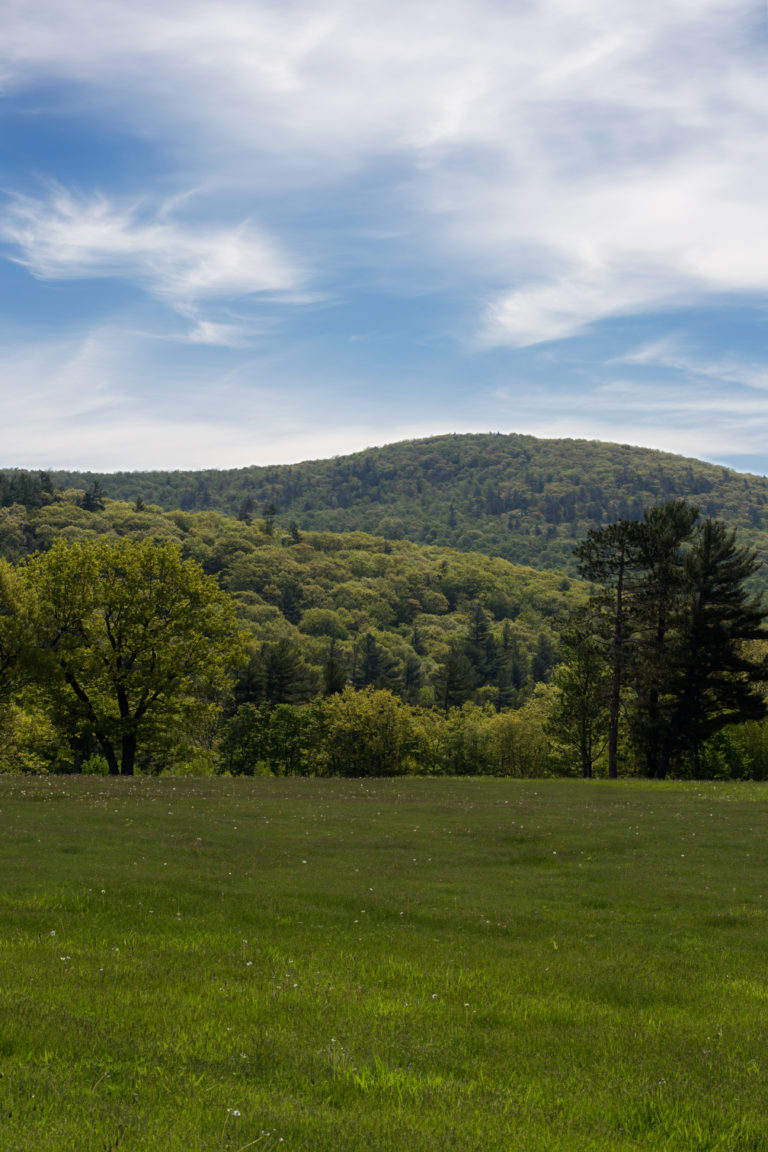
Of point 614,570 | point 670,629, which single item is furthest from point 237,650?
point 670,629

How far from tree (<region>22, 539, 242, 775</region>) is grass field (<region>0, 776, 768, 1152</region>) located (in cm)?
2542

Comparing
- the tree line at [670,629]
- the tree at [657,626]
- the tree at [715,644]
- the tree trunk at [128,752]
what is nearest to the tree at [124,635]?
the tree trunk at [128,752]

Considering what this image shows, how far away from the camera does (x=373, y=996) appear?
10789 millimetres

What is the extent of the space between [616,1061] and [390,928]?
7387 mm

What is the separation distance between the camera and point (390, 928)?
1586 centimetres

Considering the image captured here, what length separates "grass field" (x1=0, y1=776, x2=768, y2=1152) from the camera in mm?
7055

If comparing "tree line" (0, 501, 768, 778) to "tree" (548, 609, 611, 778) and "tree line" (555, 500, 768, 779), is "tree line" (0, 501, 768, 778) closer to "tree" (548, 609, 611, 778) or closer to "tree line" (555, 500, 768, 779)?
"tree line" (555, 500, 768, 779)

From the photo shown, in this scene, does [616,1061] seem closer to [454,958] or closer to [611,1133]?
[611,1133]

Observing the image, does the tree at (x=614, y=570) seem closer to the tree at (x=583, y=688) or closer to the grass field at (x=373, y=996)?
the tree at (x=583, y=688)

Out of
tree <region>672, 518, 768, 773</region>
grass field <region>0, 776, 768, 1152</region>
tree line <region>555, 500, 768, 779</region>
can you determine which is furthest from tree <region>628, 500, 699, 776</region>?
grass field <region>0, 776, 768, 1152</region>

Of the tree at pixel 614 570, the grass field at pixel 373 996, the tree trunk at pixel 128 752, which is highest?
the tree at pixel 614 570

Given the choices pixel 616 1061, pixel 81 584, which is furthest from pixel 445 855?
pixel 81 584

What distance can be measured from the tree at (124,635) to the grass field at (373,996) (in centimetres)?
2542

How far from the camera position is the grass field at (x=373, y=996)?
705cm
